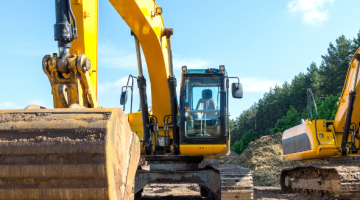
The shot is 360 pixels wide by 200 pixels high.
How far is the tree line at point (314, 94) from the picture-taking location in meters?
42.3

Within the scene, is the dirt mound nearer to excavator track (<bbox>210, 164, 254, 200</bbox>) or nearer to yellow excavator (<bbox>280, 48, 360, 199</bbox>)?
yellow excavator (<bbox>280, 48, 360, 199</bbox>)

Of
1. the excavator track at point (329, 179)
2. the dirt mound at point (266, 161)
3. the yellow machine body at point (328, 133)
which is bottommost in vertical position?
the dirt mound at point (266, 161)

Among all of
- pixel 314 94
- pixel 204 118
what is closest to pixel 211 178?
pixel 204 118

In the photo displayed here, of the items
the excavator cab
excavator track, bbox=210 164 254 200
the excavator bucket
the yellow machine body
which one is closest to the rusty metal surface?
excavator track, bbox=210 164 254 200

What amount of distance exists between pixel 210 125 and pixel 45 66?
4.14 m

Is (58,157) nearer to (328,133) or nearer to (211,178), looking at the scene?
(211,178)

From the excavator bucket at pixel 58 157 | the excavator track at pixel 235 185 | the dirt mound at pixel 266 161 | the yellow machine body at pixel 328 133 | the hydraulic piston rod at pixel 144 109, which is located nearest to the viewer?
the excavator bucket at pixel 58 157

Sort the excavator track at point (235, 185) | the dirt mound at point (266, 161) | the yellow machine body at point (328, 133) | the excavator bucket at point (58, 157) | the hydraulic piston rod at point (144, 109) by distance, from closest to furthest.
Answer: the excavator bucket at point (58, 157) < the excavator track at point (235, 185) < the hydraulic piston rod at point (144, 109) < the yellow machine body at point (328, 133) < the dirt mound at point (266, 161)

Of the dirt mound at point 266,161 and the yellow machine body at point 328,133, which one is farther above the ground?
the yellow machine body at point 328,133

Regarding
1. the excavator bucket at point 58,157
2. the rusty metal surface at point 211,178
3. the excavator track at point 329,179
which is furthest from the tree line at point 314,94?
the excavator bucket at point 58,157

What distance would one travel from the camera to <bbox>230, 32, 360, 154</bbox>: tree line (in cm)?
4231

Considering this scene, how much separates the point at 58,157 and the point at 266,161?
16.8 m

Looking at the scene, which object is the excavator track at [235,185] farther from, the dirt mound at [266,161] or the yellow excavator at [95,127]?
the dirt mound at [266,161]

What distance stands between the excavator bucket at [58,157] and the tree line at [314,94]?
38207 mm
